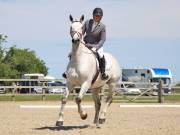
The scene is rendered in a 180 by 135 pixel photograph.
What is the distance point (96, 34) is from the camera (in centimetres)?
1319

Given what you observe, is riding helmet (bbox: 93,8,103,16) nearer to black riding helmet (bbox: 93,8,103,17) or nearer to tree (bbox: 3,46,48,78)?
black riding helmet (bbox: 93,8,103,17)

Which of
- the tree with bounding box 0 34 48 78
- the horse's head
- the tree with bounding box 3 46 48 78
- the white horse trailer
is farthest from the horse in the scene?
the tree with bounding box 3 46 48 78

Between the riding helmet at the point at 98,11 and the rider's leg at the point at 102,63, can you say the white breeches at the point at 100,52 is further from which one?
the riding helmet at the point at 98,11

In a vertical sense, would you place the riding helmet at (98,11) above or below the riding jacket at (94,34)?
above

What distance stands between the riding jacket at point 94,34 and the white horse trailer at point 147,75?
44.1 m

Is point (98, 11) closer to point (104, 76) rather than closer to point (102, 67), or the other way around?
point (102, 67)

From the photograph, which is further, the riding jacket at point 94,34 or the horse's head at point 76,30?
the riding jacket at point 94,34

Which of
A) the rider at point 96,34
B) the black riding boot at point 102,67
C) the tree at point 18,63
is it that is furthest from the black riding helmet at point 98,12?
the tree at point 18,63

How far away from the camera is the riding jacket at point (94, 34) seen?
43.0 ft

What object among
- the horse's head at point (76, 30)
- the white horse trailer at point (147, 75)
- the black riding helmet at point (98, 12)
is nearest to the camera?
the horse's head at point (76, 30)

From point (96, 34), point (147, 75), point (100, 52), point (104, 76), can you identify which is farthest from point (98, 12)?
point (147, 75)

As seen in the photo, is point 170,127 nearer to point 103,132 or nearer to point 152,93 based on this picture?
point 103,132

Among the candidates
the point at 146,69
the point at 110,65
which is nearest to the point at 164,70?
the point at 146,69

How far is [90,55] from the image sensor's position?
41.9ft
